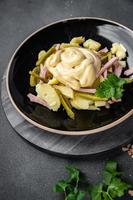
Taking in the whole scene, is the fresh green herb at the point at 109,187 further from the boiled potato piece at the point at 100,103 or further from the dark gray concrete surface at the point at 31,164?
the boiled potato piece at the point at 100,103

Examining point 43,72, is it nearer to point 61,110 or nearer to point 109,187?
point 61,110

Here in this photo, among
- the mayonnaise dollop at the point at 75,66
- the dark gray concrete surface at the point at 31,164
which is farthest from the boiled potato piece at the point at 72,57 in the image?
the dark gray concrete surface at the point at 31,164

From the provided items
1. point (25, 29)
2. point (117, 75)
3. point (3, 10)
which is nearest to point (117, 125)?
point (117, 75)

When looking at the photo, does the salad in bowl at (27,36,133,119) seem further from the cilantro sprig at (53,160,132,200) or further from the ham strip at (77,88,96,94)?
the cilantro sprig at (53,160,132,200)

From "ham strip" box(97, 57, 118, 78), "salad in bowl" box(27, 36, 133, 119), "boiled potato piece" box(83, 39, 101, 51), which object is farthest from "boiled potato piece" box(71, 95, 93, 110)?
"boiled potato piece" box(83, 39, 101, 51)

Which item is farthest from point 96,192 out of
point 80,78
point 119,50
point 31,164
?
point 119,50
